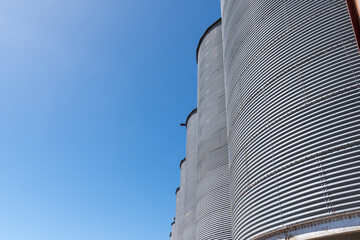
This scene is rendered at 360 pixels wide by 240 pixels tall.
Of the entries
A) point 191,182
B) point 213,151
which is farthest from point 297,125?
point 191,182

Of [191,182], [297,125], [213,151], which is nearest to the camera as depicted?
[297,125]

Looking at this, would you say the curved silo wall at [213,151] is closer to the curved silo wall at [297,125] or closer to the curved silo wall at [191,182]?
the curved silo wall at [297,125]

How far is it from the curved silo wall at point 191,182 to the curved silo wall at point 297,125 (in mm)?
12549

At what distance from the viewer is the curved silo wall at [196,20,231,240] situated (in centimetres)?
1552

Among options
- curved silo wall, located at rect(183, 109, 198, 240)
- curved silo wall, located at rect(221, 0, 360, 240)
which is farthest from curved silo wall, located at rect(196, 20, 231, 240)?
curved silo wall, located at rect(183, 109, 198, 240)

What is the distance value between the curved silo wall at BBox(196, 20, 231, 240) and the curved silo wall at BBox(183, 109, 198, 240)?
5.03m

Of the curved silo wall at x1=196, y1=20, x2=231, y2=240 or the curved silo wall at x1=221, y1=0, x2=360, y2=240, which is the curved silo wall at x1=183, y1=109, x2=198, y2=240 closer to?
the curved silo wall at x1=196, y1=20, x2=231, y2=240

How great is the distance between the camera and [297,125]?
8.51 metres

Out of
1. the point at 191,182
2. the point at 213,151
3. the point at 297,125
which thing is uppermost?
the point at 191,182

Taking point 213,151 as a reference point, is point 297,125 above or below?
below

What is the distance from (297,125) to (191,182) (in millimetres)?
19601

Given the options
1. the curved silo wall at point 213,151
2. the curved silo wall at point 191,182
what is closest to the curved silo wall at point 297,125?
the curved silo wall at point 213,151

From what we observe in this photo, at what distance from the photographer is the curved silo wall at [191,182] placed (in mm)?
23447

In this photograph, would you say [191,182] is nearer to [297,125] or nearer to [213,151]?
[213,151]
